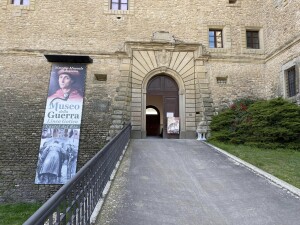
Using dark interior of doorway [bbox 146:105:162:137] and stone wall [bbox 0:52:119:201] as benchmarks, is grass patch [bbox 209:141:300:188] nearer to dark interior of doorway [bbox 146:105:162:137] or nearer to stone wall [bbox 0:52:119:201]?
stone wall [bbox 0:52:119:201]

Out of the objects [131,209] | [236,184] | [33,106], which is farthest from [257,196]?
[33,106]

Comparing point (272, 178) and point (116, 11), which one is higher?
point (116, 11)

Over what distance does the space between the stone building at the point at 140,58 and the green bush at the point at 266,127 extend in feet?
4.17

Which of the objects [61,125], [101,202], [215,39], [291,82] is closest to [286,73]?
[291,82]

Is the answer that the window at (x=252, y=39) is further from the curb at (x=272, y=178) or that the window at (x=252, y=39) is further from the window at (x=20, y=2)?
the window at (x=20, y=2)

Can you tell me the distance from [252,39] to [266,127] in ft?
19.1

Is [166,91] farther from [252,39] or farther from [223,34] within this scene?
[252,39]


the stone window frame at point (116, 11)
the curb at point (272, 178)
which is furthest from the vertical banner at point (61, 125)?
the curb at point (272, 178)

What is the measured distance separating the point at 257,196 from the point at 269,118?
558 cm

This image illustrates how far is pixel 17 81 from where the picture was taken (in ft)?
38.0

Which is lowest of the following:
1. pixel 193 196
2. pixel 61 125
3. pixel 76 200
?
pixel 193 196

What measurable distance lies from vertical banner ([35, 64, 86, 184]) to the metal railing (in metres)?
6.14

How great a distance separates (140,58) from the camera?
38.9 ft

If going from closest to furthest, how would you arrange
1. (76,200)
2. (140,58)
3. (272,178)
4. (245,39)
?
1. (76,200)
2. (272,178)
3. (140,58)
4. (245,39)
